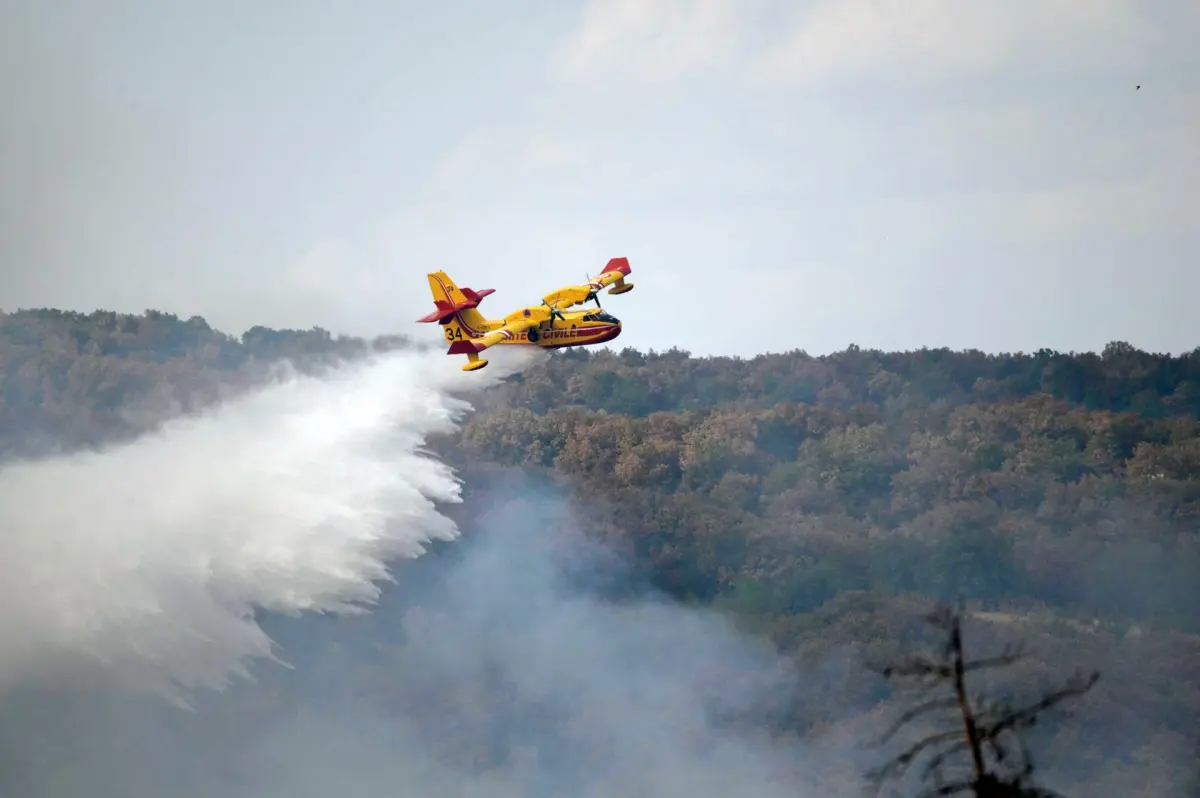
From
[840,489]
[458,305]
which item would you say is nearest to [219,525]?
[458,305]

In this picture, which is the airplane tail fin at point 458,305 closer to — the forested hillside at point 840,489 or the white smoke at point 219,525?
the white smoke at point 219,525

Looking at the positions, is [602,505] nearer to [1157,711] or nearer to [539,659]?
[539,659]

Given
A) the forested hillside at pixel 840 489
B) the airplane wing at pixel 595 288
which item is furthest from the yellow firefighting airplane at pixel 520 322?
the forested hillside at pixel 840 489

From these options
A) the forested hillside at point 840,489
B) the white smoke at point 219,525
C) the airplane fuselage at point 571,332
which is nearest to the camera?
the white smoke at point 219,525

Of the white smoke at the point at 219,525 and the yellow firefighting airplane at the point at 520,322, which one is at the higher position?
the yellow firefighting airplane at the point at 520,322

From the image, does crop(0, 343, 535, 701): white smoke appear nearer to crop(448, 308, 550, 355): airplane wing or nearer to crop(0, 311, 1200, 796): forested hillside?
crop(448, 308, 550, 355): airplane wing

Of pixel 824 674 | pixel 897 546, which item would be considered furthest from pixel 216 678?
pixel 897 546

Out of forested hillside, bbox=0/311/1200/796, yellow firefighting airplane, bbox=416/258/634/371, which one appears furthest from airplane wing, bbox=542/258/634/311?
forested hillside, bbox=0/311/1200/796
